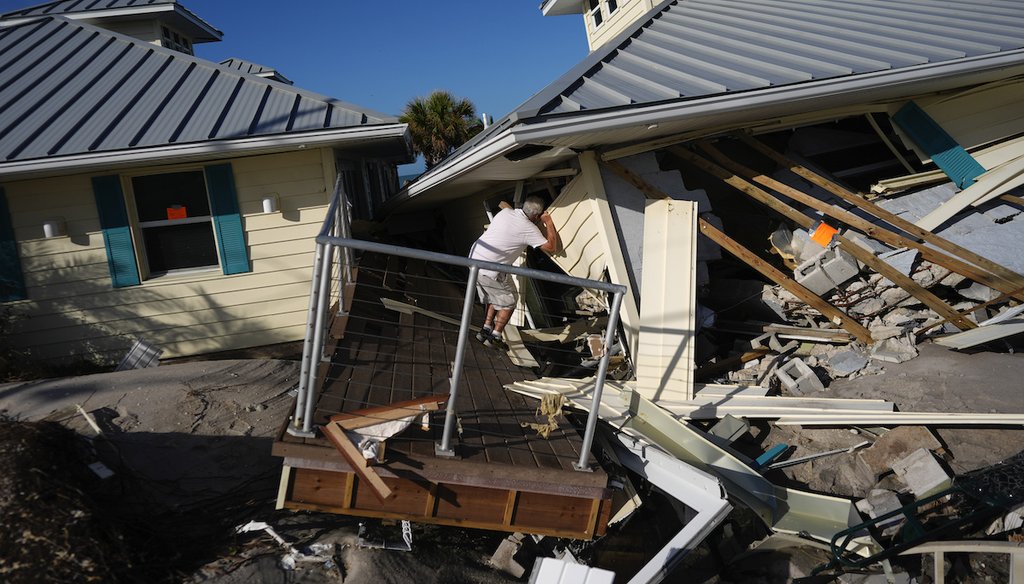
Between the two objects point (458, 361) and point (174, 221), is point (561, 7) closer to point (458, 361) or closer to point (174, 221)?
point (174, 221)

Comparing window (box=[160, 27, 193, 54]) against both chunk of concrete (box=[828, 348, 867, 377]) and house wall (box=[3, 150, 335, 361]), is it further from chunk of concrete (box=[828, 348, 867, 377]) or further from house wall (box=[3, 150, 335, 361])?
chunk of concrete (box=[828, 348, 867, 377])

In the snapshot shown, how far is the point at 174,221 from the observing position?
809 centimetres

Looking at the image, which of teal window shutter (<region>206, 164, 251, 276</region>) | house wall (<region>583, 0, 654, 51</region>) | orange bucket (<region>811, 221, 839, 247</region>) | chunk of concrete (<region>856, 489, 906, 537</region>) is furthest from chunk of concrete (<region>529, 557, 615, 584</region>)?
house wall (<region>583, 0, 654, 51</region>)

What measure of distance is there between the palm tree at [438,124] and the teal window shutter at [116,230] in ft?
53.2

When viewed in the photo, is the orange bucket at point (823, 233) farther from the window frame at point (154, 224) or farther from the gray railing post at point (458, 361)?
the window frame at point (154, 224)

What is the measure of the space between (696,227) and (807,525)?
2.80 meters

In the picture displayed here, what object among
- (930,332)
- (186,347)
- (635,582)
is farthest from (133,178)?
(930,332)

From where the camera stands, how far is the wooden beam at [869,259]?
607 centimetres

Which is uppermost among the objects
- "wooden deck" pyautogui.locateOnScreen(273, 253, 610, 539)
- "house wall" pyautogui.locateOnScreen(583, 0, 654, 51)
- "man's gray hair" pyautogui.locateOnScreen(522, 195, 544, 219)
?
"house wall" pyautogui.locateOnScreen(583, 0, 654, 51)

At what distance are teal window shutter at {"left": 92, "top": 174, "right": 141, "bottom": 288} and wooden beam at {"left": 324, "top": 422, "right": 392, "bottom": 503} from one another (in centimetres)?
575

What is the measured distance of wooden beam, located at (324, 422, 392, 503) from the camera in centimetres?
359

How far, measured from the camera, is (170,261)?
8.23 metres

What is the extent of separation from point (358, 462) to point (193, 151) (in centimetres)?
516

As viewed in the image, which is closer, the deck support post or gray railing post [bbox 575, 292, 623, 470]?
the deck support post
